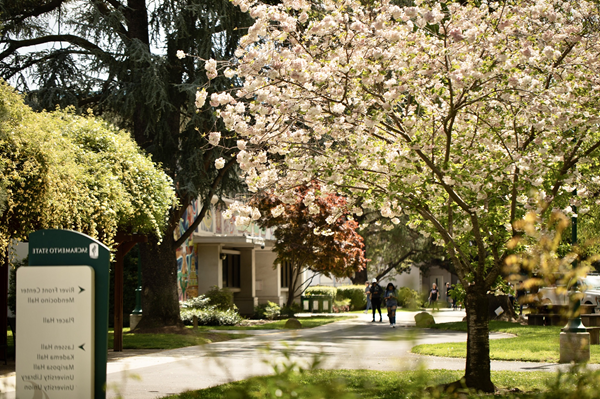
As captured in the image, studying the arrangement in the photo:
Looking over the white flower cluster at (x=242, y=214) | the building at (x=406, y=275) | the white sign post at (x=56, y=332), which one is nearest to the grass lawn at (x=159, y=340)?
the white flower cluster at (x=242, y=214)

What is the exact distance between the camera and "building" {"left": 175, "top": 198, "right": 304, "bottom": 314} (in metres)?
26.8

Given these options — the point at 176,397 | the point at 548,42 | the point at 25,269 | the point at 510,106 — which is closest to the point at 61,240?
the point at 25,269

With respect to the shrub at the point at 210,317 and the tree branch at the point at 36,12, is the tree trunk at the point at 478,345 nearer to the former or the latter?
the shrub at the point at 210,317

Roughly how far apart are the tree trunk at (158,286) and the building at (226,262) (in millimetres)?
3892

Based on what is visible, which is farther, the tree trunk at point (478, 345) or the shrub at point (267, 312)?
the shrub at point (267, 312)

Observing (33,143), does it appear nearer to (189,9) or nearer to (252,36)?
(252,36)

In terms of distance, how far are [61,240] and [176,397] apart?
3.10 meters

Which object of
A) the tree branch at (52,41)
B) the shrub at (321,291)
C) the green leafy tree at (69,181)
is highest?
the tree branch at (52,41)

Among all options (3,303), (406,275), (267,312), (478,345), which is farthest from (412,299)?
(406,275)

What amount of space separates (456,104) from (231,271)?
921 inches

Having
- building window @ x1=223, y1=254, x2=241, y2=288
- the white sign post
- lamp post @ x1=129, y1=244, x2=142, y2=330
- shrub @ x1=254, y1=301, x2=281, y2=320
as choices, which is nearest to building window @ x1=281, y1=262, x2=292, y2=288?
building window @ x1=223, y1=254, x2=241, y2=288

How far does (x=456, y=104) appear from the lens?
9016mm

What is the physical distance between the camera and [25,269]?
608 centimetres

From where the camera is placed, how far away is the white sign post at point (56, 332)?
5.92 m
